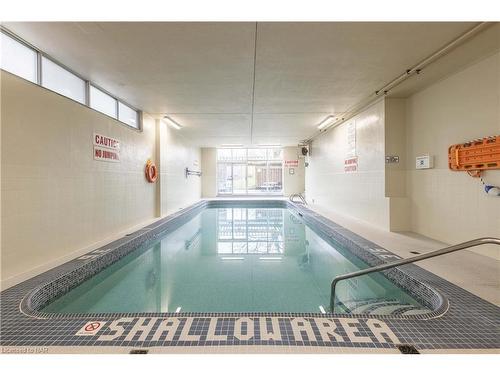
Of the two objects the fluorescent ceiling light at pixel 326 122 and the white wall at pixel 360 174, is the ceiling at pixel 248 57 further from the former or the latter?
the fluorescent ceiling light at pixel 326 122

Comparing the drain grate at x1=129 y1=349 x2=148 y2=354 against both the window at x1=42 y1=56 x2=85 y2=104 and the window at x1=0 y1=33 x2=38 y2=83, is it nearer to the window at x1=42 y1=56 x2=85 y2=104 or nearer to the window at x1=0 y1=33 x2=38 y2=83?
the window at x1=0 y1=33 x2=38 y2=83

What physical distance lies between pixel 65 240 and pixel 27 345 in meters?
2.04

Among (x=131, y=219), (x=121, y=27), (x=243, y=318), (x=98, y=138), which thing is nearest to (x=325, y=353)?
(x=243, y=318)

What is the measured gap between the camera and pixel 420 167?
14.0 ft

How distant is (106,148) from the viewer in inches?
169

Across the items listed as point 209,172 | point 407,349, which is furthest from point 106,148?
point 209,172

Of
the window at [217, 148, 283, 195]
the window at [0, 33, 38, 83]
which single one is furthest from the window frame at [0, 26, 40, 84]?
the window at [217, 148, 283, 195]

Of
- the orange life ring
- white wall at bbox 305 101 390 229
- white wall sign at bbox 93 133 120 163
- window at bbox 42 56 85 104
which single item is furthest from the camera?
the orange life ring

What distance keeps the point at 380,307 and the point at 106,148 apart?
450 cm

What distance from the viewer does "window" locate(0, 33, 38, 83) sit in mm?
2537

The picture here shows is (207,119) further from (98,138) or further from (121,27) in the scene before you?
(121,27)

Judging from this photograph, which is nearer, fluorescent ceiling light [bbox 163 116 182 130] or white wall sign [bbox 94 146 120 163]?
white wall sign [bbox 94 146 120 163]

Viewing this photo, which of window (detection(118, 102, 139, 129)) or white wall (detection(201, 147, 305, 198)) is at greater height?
window (detection(118, 102, 139, 129))

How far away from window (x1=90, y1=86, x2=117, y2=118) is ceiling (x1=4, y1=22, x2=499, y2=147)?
0.66 ft
